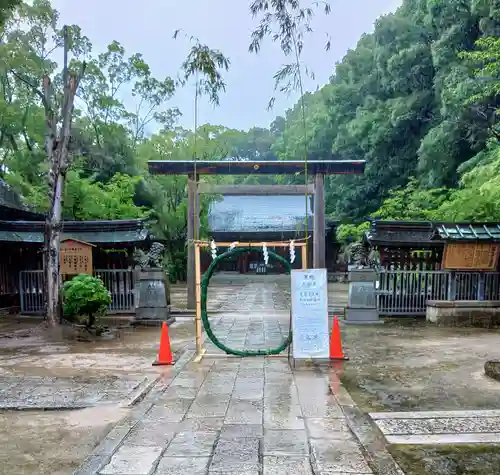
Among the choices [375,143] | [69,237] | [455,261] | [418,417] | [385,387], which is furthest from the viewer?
[375,143]

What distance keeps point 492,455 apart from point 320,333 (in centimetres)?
381

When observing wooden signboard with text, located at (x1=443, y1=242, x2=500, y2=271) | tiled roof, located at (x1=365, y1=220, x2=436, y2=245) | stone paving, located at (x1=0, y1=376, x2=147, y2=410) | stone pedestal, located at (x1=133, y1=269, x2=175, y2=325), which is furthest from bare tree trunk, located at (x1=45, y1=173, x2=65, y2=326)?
wooden signboard with text, located at (x1=443, y1=242, x2=500, y2=271)

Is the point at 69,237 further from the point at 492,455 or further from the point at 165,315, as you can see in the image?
the point at 492,455

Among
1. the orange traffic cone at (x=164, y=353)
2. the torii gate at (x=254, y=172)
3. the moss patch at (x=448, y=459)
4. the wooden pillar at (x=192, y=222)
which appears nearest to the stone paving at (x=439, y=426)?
the moss patch at (x=448, y=459)

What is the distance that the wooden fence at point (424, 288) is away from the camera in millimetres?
14160

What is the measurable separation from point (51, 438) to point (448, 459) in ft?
12.6

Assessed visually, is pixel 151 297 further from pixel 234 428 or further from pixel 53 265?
pixel 234 428

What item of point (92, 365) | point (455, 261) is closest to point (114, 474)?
point (92, 365)

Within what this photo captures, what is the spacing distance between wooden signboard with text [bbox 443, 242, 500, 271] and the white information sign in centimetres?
725

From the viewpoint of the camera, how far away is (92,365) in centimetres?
849

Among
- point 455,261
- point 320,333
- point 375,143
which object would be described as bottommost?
point 320,333

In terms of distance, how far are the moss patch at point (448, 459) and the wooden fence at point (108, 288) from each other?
11748 mm

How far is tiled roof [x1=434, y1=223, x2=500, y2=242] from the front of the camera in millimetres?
13609

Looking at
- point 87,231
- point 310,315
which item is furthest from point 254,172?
point 310,315
